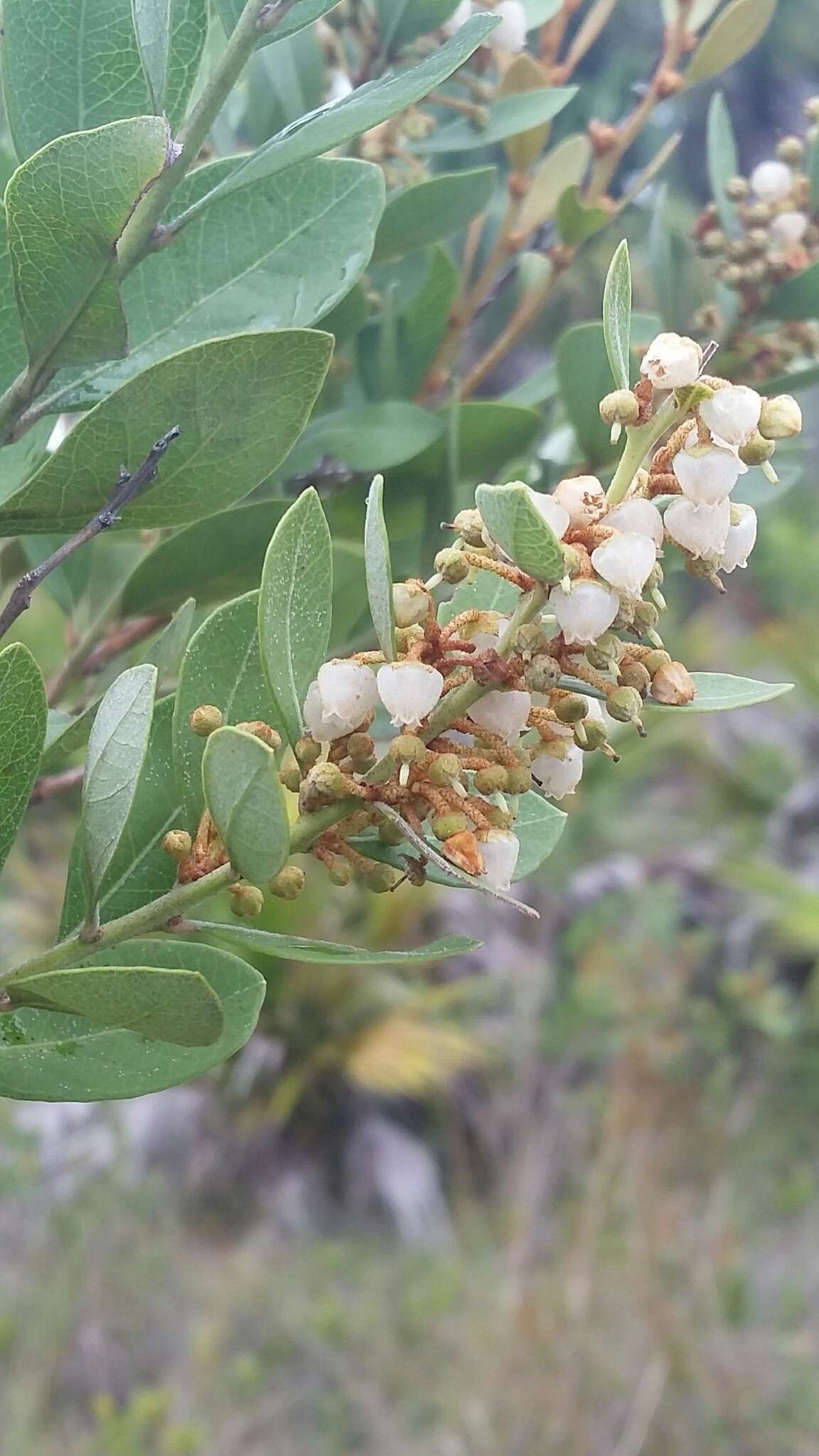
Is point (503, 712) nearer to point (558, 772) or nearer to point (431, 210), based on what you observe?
point (558, 772)

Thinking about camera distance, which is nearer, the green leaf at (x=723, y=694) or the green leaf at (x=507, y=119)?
the green leaf at (x=723, y=694)

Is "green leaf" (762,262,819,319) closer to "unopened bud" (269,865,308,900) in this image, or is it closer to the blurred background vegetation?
"unopened bud" (269,865,308,900)

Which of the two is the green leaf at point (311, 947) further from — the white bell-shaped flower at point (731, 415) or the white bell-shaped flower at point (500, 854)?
the white bell-shaped flower at point (731, 415)

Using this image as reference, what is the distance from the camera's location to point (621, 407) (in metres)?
0.30

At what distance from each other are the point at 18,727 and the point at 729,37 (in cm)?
55

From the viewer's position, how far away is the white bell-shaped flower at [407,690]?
30 cm

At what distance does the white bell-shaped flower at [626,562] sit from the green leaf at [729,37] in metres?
0.48

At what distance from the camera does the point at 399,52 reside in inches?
20.4

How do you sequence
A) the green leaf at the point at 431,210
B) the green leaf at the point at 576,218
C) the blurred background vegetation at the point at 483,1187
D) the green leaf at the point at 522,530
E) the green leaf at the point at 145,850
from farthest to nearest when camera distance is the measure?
the blurred background vegetation at the point at 483,1187 → the green leaf at the point at 576,218 → the green leaf at the point at 431,210 → the green leaf at the point at 145,850 → the green leaf at the point at 522,530

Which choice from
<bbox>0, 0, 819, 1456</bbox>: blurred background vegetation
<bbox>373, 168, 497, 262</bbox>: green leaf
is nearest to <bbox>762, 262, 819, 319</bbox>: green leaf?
<bbox>373, 168, 497, 262</bbox>: green leaf

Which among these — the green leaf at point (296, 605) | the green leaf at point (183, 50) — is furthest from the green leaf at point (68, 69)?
the green leaf at point (296, 605)

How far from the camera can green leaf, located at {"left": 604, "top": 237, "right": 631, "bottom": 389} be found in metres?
0.30

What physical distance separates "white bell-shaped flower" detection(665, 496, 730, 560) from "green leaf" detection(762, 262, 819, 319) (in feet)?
1.09

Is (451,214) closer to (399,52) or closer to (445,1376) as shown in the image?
(399,52)
